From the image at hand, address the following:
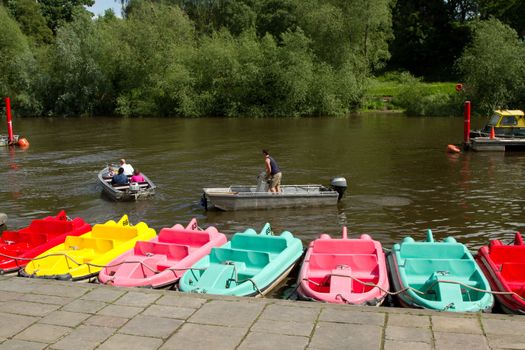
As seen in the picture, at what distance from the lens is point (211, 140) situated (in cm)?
3984

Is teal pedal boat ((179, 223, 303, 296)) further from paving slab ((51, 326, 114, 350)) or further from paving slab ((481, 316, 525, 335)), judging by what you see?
paving slab ((481, 316, 525, 335))

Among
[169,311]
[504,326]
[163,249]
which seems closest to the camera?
[504,326]

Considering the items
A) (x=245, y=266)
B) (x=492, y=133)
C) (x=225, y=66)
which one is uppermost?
(x=225, y=66)

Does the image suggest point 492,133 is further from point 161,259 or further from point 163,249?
point 161,259

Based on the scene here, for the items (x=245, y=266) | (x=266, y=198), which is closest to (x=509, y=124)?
(x=266, y=198)

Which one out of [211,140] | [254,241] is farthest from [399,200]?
Answer: [211,140]

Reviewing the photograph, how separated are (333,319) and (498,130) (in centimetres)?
2878

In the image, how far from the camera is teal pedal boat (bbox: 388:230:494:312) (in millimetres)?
8906

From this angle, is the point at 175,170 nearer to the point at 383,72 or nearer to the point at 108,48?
the point at 108,48

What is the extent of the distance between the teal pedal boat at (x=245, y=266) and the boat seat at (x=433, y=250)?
2.23 m

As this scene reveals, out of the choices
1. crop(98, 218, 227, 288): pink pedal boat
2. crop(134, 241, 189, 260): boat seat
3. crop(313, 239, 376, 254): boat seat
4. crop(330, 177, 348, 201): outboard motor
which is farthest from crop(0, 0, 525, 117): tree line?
crop(134, 241, 189, 260): boat seat

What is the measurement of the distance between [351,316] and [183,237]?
5.38m

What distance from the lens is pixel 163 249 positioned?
1185cm

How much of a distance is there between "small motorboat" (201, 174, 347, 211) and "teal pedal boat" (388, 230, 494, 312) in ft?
25.0
